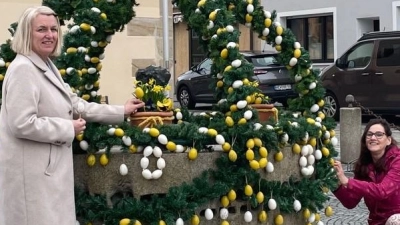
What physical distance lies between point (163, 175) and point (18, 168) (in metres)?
0.92

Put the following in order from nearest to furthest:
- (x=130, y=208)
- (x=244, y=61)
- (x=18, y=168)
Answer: (x=18, y=168) → (x=130, y=208) → (x=244, y=61)

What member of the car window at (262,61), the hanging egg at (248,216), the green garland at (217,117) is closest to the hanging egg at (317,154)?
the green garland at (217,117)

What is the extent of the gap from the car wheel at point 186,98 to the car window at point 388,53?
245 inches

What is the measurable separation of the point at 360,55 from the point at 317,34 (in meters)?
10.6

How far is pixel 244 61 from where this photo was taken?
456cm

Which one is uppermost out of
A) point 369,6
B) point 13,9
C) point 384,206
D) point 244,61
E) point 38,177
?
point 369,6

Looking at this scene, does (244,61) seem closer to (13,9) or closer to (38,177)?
(38,177)

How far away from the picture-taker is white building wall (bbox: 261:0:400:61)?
78.1 ft

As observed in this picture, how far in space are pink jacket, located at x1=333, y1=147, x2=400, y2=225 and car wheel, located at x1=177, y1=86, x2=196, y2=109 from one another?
52.2 ft

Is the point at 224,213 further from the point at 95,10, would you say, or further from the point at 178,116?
the point at 95,10

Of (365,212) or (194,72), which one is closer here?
(365,212)

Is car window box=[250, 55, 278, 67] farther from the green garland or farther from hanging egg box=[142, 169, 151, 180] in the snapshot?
hanging egg box=[142, 169, 151, 180]

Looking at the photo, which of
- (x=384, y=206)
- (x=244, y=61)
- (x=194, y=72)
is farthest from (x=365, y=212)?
(x=194, y=72)

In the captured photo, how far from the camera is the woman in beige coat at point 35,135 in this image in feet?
11.9
